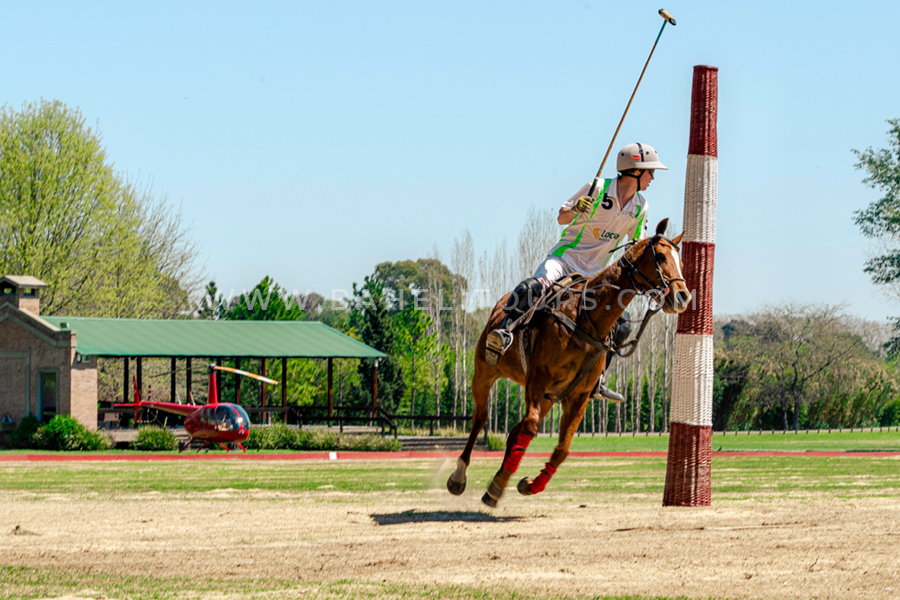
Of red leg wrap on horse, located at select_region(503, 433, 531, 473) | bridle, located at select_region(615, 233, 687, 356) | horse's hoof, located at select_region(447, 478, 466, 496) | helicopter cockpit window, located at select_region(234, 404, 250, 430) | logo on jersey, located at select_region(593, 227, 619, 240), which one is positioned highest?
logo on jersey, located at select_region(593, 227, 619, 240)

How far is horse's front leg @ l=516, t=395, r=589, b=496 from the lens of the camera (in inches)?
453

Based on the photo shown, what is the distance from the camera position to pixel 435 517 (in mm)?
11227

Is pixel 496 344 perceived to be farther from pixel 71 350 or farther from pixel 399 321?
pixel 399 321

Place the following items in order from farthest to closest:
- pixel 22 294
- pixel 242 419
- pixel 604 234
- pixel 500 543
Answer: pixel 22 294 < pixel 242 419 < pixel 604 234 < pixel 500 543

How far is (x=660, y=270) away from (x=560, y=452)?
2.68 metres

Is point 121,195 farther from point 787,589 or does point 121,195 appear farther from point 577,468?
point 787,589

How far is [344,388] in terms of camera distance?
71125mm

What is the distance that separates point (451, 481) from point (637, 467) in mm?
12768

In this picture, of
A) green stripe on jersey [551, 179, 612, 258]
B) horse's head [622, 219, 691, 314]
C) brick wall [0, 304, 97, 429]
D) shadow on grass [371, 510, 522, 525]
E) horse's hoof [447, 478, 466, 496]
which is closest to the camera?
horse's head [622, 219, 691, 314]

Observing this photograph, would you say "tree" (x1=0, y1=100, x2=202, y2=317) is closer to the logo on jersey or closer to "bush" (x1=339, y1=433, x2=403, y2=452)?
"bush" (x1=339, y1=433, x2=403, y2=452)

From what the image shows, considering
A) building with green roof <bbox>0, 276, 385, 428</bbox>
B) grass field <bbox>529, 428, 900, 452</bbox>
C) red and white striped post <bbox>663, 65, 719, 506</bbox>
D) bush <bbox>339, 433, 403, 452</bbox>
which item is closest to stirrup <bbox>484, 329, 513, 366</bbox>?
red and white striped post <bbox>663, 65, 719, 506</bbox>

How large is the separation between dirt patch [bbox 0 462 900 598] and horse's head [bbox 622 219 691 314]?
227 cm

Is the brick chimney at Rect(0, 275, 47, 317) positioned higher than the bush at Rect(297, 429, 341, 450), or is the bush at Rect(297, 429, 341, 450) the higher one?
the brick chimney at Rect(0, 275, 47, 317)

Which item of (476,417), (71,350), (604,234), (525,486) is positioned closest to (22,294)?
(71,350)
